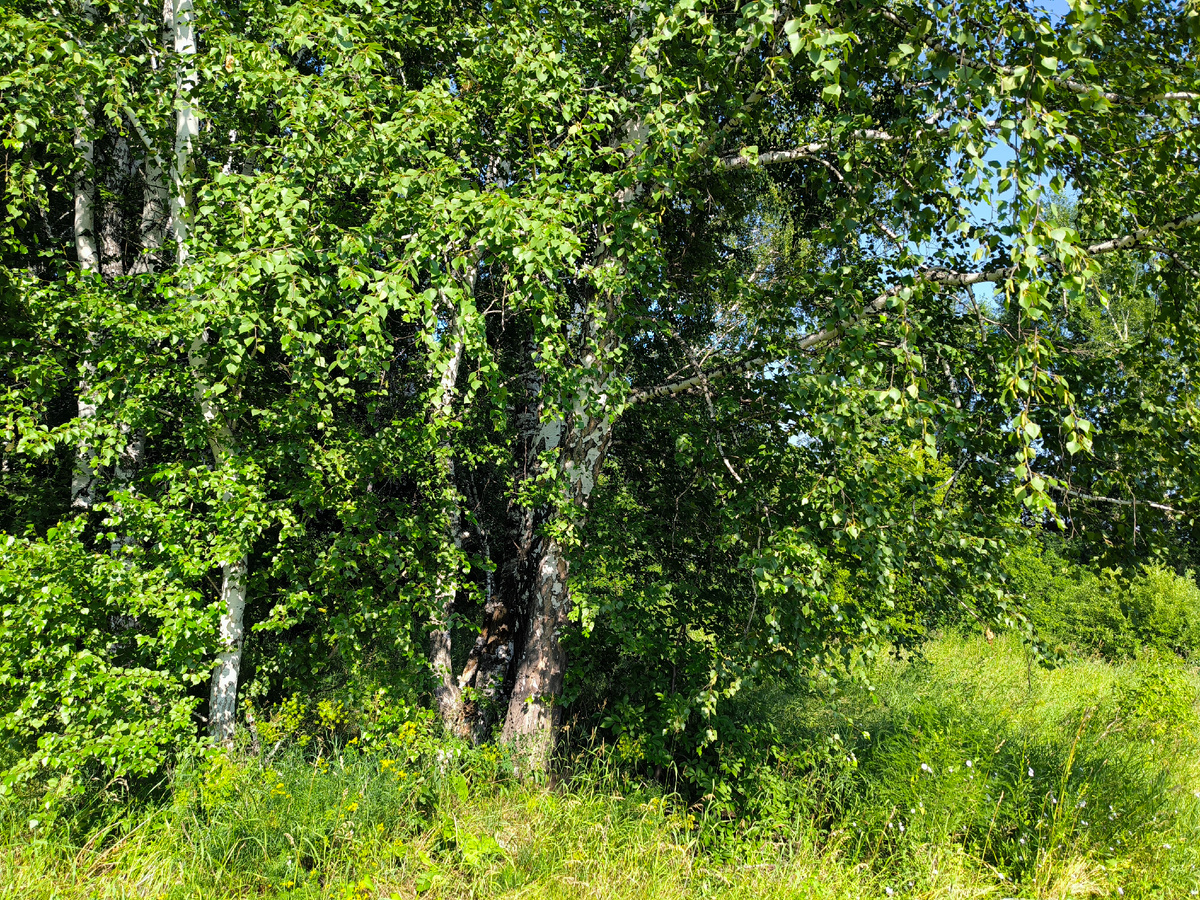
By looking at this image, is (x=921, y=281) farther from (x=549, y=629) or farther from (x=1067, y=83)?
(x=549, y=629)

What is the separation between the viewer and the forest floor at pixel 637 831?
342 cm

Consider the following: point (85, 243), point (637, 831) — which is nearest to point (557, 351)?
point (637, 831)

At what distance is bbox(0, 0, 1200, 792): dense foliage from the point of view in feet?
11.6

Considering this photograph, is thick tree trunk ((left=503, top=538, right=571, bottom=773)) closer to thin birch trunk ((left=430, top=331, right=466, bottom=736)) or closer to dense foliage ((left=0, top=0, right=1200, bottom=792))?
dense foliage ((left=0, top=0, right=1200, bottom=792))

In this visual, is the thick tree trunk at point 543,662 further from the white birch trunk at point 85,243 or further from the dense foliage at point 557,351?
the white birch trunk at point 85,243

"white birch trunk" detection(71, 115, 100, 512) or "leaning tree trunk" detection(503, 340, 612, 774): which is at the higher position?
"white birch trunk" detection(71, 115, 100, 512)

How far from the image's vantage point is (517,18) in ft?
14.2

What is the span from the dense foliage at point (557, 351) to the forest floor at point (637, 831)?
459 millimetres

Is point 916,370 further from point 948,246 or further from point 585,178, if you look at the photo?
point 585,178

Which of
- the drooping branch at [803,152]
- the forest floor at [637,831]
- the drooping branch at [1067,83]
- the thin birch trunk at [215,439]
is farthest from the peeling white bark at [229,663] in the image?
the drooping branch at [1067,83]

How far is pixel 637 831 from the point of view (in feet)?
13.3

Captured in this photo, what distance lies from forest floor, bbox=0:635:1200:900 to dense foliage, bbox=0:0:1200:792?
1.51ft

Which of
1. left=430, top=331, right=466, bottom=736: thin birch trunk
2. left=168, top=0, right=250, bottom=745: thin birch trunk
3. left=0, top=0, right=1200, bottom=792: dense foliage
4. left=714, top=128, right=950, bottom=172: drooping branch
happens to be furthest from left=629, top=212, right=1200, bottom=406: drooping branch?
left=168, top=0, right=250, bottom=745: thin birch trunk

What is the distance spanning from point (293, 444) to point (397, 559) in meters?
0.95
